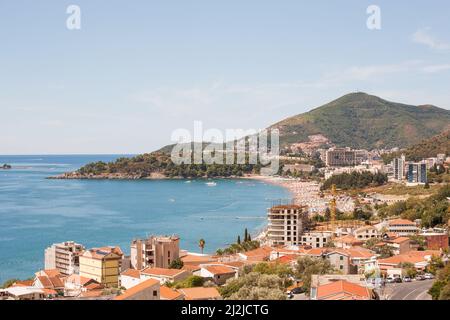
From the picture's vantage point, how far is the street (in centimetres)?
368

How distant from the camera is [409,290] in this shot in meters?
4.04

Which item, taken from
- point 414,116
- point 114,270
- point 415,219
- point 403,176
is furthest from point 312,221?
point 414,116

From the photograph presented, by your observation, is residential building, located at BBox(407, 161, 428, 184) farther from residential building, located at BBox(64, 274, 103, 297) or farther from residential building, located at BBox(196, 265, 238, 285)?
residential building, located at BBox(64, 274, 103, 297)

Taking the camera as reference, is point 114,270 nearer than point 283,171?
Yes

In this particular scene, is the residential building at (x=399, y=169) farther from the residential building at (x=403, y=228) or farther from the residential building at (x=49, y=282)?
the residential building at (x=49, y=282)

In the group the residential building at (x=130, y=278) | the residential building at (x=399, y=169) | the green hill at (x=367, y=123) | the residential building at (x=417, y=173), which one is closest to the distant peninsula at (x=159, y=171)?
the green hill at (x=367, y=123)

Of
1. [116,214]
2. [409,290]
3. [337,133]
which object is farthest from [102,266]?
[337,133]

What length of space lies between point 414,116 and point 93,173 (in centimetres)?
2396

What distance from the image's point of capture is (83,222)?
13.9 metres

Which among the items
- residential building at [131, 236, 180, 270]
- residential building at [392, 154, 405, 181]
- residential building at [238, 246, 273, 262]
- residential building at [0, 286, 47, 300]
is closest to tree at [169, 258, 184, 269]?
residential building at [131, 236, 180, 270]

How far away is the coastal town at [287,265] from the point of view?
12.3ft

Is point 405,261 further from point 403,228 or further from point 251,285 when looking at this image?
point 403,228

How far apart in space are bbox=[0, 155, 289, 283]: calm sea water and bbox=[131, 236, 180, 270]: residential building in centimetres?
207
